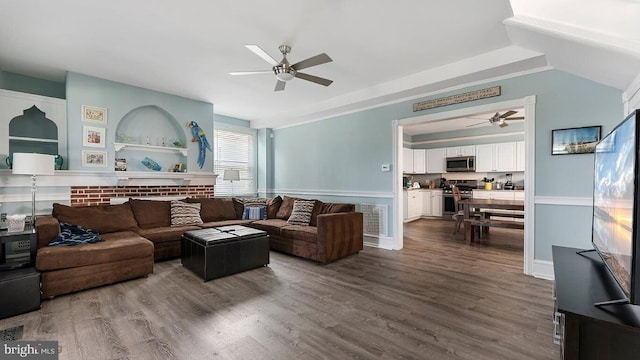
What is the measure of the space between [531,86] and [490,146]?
431 cm

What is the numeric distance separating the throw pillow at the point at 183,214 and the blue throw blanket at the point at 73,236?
110 cm

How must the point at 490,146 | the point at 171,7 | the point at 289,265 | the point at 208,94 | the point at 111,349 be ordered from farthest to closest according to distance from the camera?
the point at 490,146, the point at 208,94, the point at 289,265, the point at 171,7, the point at 111,349

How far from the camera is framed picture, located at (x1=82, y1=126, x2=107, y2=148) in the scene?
4090 mm

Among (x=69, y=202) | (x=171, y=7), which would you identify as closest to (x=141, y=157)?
(x=69, y=202)

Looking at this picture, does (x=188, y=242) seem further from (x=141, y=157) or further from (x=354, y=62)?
(x=354, y=62)

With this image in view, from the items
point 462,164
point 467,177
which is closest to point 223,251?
point 462,164

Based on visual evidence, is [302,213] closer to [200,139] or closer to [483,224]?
[200,139]

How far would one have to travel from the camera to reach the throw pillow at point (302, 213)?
468 cm

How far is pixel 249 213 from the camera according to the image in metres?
5.30

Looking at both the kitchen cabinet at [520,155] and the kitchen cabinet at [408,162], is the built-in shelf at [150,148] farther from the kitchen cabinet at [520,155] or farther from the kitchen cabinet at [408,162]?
the kitchen cabinet at [520,155]

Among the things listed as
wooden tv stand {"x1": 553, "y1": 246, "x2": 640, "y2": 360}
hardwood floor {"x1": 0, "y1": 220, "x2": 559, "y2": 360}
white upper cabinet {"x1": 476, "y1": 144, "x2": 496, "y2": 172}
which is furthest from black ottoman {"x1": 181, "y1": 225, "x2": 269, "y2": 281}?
white upper cabinet {"x1": 476, "y1": 144, "x2": 496, "y2": 172}

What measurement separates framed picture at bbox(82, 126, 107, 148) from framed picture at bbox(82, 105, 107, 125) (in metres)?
0.13

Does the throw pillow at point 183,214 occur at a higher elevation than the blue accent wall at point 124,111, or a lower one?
lower

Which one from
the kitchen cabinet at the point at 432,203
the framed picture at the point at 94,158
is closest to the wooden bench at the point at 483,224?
the kitchen cabinet at the point at 432,203
